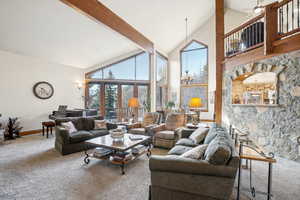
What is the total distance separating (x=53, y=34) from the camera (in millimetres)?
4680

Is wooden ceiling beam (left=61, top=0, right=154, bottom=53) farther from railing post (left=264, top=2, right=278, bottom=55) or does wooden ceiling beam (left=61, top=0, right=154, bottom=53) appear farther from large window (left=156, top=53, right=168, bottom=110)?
railing post (left=264, top=2, right=278, bottom=55)

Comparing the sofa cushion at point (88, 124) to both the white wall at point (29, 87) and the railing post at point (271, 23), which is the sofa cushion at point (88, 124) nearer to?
the white wall at point (29, 87)

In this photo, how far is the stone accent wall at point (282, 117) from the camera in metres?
3.28

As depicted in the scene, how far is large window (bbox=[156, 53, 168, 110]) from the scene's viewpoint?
311 inches

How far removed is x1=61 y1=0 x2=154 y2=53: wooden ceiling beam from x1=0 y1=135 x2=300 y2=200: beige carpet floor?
336cm

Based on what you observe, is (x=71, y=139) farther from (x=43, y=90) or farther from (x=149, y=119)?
(x=43, y=90)

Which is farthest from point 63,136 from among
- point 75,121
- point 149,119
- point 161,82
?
point 161,82

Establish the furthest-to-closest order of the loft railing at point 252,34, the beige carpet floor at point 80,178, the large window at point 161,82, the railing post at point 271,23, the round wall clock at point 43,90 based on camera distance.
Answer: the large window at point 161,82 < the round wall clock at point 43,90 < the loft railing at point 252,34 < the railing post at point 271,23 < the beige carpet floor at point 80,178

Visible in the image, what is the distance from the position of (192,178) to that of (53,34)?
5481 millimetres

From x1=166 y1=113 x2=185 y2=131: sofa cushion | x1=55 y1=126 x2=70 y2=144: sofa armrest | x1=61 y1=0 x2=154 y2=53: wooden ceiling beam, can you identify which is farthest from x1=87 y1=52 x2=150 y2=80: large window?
x1=55 y1=126 x2=70 y2=144: sofa armrest

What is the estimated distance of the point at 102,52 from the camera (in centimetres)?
661

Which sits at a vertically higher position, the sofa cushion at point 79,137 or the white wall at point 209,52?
the white wall at point 209,52

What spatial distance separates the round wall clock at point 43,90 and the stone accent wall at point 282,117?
7096mm

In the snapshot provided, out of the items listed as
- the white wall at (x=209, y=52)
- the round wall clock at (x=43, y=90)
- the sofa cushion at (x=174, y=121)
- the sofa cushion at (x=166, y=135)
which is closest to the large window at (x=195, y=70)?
the white wall at (x=209, y=52)
